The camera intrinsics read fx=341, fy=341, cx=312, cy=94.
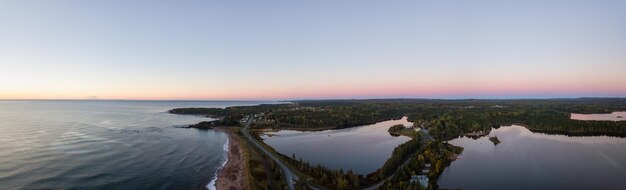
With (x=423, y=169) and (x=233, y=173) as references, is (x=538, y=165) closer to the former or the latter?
(x=423, y=169)

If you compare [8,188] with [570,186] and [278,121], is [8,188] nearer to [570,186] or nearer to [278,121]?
[570,186]

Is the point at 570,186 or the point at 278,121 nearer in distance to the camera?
the point at 570,186

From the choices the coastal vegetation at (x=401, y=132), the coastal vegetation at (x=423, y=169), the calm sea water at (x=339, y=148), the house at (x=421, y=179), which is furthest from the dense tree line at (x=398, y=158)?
the coastal vegetation at (x=401, y=132)

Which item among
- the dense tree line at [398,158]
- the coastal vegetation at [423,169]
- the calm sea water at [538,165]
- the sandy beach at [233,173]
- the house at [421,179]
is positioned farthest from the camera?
the dense tree line at [398,158]

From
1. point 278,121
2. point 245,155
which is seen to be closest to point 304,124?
point 278,121

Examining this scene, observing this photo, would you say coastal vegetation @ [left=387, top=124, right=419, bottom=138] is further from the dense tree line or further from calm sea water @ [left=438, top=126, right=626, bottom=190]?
the dense tree line

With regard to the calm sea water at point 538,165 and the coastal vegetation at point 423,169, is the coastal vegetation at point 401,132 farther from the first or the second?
the coastal vegetation at point 423,169
